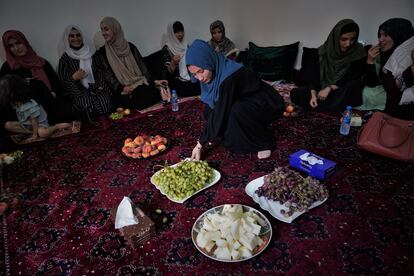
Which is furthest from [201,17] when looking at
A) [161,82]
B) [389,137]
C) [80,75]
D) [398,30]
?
[389,137]

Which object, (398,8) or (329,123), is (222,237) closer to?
(329,123)

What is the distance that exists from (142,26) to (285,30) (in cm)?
206

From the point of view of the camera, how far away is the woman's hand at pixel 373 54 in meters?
2.79

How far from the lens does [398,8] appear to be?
120 inches

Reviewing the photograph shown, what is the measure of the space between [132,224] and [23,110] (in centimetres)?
194

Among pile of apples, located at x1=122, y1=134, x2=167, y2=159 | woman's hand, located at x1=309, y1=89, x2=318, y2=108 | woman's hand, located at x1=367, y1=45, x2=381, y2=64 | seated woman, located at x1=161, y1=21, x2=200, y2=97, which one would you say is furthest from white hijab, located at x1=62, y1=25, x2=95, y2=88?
woman's hand, located at x1=367, y1=45, x2=381, y2=64

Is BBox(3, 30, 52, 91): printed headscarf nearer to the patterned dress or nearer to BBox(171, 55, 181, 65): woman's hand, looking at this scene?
the patterned dress

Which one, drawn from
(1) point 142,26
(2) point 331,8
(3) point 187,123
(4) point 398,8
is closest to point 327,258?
(3) point 187,123

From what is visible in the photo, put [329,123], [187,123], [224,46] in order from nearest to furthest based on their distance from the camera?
[329,123]
[187,123]
[224,46]

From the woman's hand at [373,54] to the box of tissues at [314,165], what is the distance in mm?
1473

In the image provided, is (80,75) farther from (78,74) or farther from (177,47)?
(177,47)

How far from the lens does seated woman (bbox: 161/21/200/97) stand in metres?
3.82

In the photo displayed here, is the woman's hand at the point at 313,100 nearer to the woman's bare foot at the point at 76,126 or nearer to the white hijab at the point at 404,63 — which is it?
the white hijab at the point at 404,63

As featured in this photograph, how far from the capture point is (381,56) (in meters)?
2.82
